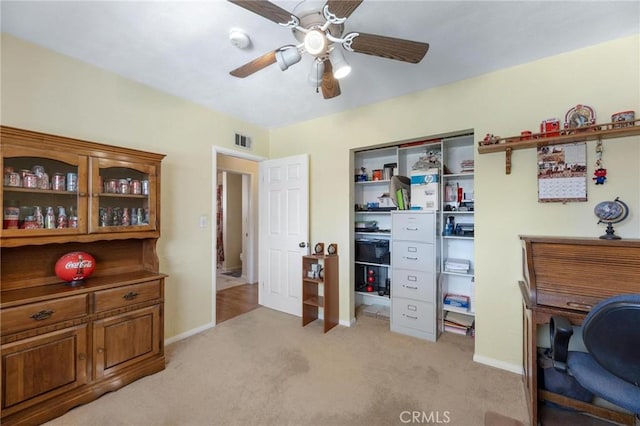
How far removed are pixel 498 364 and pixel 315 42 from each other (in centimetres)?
281

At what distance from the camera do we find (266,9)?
1246 mm

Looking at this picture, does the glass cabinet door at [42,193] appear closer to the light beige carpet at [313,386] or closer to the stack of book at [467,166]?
the light beige carpet at [313,386]

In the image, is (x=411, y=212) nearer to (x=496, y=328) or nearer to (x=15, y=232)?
(x=496, y=328)

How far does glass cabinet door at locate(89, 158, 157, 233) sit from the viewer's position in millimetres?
1968

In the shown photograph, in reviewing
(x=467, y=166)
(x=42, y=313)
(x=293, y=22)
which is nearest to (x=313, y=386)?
(x=42, y=313)

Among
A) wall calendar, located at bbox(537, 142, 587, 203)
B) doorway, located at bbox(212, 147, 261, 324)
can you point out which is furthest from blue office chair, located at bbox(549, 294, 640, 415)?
doorway, located at bbox(212, 147, 261, 324)

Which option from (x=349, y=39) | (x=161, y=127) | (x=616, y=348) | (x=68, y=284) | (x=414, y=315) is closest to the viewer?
(x=616, y=348)

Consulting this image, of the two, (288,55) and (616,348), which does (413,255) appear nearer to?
(616,348)

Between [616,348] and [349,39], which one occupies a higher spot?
[349,39]

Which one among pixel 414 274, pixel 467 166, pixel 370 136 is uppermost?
pixel 370 136

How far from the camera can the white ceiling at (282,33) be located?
159 centimetres

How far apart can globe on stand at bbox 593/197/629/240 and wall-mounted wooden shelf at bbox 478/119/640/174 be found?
0.46 meters

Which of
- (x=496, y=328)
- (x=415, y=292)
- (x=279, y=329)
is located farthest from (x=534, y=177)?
(x=279, y=329)

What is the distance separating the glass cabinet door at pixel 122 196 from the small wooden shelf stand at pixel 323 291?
5.53 feet
